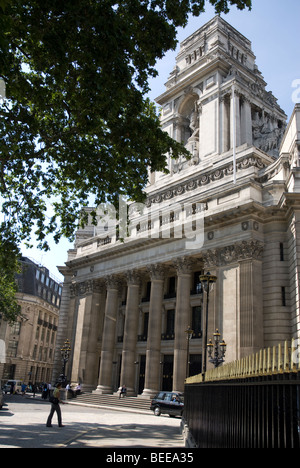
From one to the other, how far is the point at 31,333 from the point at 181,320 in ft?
142

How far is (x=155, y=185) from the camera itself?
44.3 m

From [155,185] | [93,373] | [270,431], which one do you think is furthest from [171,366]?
[270,431]

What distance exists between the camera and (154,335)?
1371 inches

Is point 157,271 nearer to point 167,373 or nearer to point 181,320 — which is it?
point 181,320

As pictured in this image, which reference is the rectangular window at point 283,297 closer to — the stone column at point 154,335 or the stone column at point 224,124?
the stone column at point 154,335

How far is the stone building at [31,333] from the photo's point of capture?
6406 cm

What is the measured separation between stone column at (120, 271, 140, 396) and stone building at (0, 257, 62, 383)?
26.0 metres

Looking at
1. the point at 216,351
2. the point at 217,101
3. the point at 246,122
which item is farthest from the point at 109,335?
the point at 217,101

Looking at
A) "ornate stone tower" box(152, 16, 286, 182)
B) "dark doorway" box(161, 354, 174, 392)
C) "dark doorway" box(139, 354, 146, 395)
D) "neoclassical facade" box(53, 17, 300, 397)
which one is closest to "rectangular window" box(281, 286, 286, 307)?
"neoclassical facade" box(53, 17, 300, 397)

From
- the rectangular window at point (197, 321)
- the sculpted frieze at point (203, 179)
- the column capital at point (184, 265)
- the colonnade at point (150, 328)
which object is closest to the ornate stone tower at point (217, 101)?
the sculpted frieze at point (203, 179)

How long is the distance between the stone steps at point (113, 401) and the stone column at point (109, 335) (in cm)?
134

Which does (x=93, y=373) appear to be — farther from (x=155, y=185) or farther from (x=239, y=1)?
(x=239, y=1)

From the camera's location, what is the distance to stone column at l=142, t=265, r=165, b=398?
33938 mm

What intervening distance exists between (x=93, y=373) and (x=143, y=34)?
35454 millimetres
